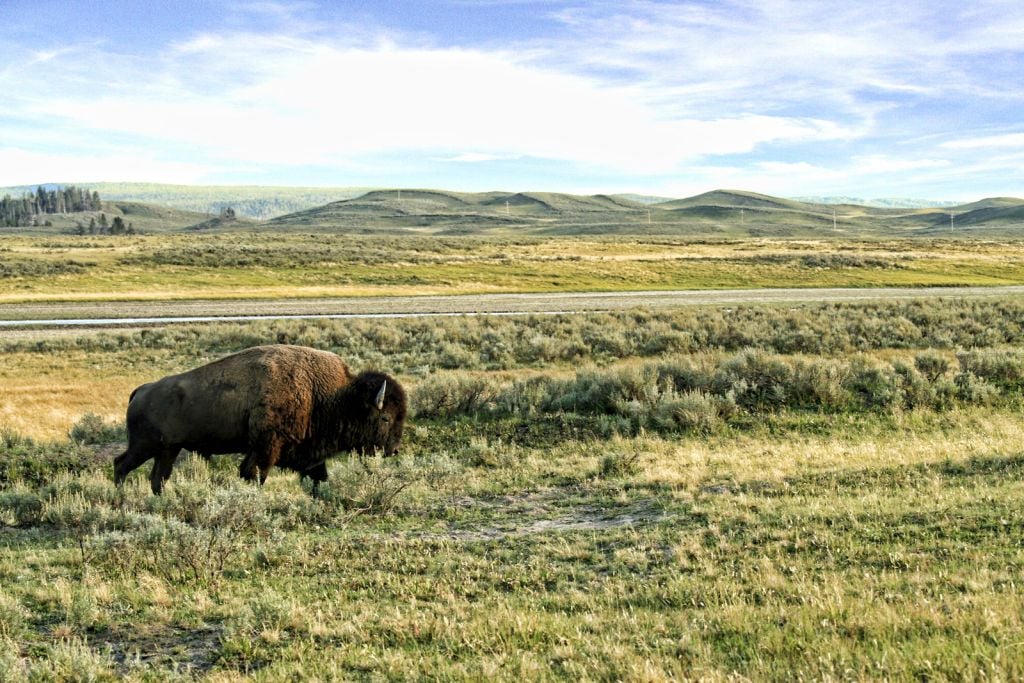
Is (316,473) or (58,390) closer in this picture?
(316,473)

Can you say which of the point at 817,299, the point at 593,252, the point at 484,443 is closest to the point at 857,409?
the point at 484,443

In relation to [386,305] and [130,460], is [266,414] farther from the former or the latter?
[386,305]

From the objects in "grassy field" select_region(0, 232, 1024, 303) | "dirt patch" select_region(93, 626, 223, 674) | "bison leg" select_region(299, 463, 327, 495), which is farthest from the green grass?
"grassy field" select_region(0, 232, 1024, 303)

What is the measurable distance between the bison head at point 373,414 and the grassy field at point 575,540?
0.30 m

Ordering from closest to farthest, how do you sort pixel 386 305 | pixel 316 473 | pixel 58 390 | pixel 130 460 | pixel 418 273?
pixel 130 460
pixel 316 473
pixel 58 390
pixel 386 305
pixel 418 273

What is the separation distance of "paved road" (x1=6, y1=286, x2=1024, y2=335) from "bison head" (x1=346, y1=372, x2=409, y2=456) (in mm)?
25828

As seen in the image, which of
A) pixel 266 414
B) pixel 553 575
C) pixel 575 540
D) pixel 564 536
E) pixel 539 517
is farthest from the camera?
pixel 266 414

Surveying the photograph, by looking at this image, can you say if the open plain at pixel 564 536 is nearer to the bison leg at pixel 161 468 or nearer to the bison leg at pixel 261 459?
the bison leg at pixel 161 468

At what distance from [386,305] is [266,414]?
32488mm

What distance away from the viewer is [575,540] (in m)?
7.83

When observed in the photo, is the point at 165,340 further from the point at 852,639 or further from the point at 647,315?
the point at 852,639

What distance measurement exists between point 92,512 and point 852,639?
771cm

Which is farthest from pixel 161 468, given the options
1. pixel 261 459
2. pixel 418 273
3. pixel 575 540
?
pixel 418 273

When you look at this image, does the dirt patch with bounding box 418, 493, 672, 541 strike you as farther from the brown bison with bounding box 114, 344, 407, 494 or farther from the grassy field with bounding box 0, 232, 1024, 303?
the grassy field with bounding box 0, 232, 1024, 303
